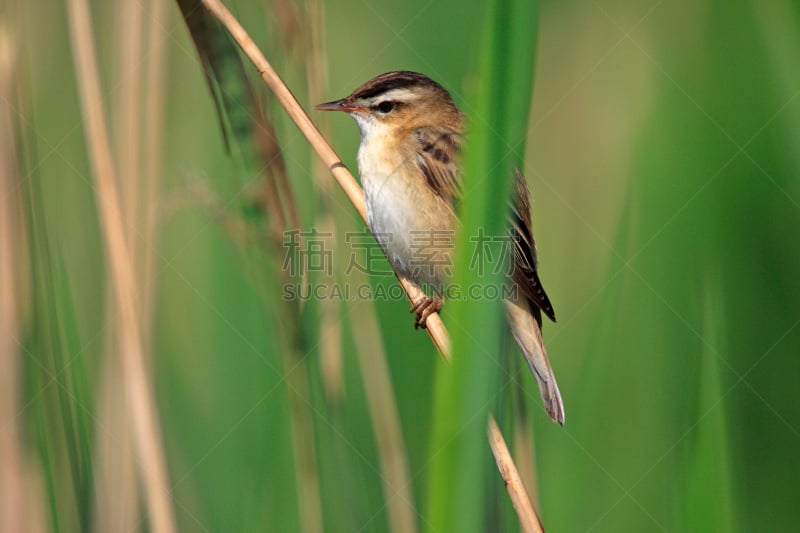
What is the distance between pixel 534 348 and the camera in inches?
106

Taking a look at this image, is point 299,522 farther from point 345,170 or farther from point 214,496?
point 345,170

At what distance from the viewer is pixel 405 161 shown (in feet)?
9.68

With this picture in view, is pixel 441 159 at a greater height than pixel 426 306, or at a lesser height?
greater

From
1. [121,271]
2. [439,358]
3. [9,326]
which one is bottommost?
[9,326]

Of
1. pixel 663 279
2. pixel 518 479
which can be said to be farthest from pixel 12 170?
pixel 663 279

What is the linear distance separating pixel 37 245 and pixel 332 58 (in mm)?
1732

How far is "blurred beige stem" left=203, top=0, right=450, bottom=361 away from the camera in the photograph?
2031 mm

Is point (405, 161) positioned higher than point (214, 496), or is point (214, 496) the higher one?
point (405, 161)

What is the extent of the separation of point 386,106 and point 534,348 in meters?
1.04

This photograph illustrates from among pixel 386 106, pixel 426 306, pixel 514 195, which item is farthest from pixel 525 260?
pixel 386 106

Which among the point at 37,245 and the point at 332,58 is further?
the point at 332,58

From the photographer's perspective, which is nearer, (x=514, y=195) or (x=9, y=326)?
(x=9, y=326)

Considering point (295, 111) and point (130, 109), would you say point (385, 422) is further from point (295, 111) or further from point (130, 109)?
point (130, 109)

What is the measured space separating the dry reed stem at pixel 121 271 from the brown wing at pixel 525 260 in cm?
113
